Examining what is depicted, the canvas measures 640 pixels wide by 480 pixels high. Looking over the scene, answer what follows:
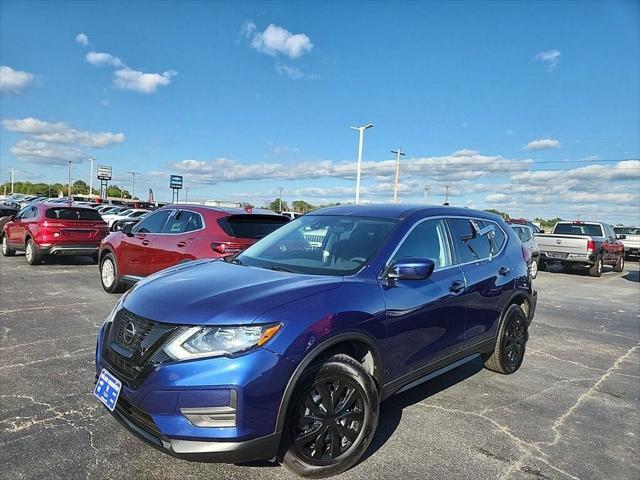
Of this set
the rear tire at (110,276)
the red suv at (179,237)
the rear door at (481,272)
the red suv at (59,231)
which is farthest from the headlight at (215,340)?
the red suv at (59,231)

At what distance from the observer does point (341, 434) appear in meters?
2.93

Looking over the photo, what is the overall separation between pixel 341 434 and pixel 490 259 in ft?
8.41

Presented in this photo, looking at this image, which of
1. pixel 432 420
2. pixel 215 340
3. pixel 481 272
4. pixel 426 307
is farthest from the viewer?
pixel 481 272

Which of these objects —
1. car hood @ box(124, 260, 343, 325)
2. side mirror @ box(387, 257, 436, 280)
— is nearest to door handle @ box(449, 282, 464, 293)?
side mirror @ box(387, 257, 436, 280)

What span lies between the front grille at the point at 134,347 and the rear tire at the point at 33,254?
410 inches

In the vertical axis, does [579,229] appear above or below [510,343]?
above

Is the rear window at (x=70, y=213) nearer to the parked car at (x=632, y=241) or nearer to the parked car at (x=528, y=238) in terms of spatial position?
the parked car at (x=528, y=238)

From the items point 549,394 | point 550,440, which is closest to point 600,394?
point 549,394

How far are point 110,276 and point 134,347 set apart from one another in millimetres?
6352

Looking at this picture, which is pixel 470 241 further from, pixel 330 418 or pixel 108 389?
pixel 108 389


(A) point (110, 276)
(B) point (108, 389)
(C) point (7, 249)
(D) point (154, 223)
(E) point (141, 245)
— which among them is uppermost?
(D) point (154, 223)

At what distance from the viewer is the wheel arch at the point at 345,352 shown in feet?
8.60

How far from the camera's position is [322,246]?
3.91 meters

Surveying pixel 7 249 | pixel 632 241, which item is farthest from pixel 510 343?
pixel 632 241
